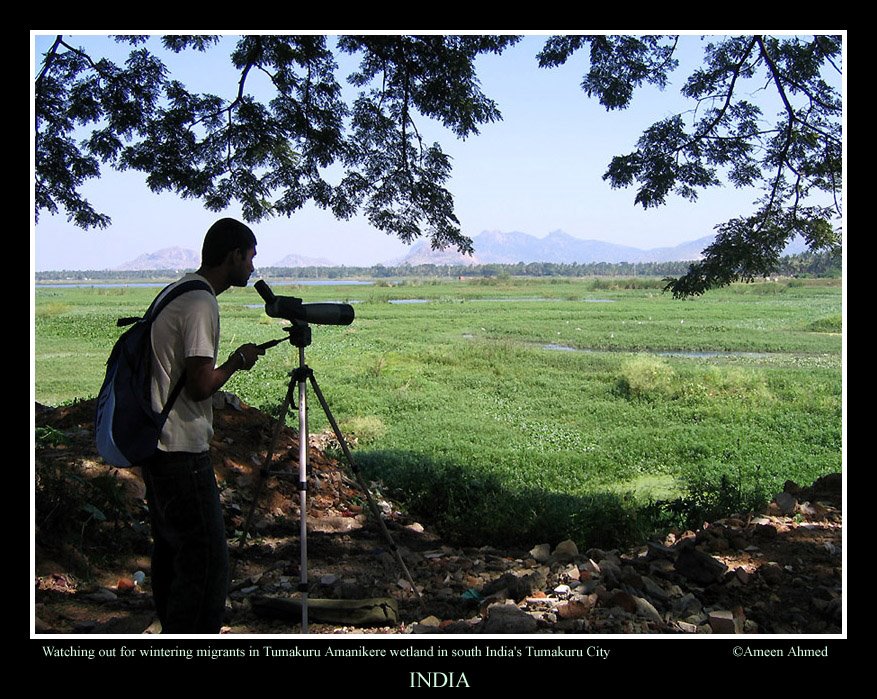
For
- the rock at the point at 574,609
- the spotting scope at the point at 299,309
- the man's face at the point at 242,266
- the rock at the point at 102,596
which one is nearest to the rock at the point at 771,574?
the rock at the point at 574,609

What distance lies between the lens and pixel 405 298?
14.7 m

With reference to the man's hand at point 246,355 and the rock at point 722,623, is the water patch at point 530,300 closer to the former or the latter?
the rock at point 722,623

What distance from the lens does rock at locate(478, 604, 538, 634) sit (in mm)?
2408

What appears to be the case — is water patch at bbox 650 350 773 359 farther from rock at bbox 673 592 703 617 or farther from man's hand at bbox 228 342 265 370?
man's hand at bbox 228 342 265 370

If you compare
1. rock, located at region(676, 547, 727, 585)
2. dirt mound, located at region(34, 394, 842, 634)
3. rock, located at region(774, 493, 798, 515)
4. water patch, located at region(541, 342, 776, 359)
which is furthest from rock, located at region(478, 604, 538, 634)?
water patch, located at region(541, 342, 776, 359)

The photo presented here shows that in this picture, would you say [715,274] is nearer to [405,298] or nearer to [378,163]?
[378,163]

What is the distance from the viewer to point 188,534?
1.86 metres

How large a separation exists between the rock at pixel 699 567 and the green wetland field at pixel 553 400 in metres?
0.97

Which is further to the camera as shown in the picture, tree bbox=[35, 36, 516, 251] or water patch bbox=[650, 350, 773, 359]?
water patch bbox=[650, 350, 773, 359]

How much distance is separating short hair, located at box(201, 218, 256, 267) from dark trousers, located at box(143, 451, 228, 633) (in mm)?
546

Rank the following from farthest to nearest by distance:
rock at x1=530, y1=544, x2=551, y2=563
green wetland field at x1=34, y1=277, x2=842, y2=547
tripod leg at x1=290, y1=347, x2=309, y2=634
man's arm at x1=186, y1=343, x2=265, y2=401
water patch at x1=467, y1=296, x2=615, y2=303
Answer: water patch at x1=467, y1=296, x2=615, y2=303 < green wetland field at x1=34, y1=277, x2=842, y2=547 < rock at x1=530, y1=544, x2=551, y2=563 < tripod leg at x1=290, y1=347, x2=309, y2=634 < man's arm at x1=186, y1=343, x2=265, y2=401

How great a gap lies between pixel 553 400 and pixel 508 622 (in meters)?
5.60

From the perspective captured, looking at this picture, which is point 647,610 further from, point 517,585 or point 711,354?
point 711,354

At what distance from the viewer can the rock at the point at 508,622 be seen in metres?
2.41
